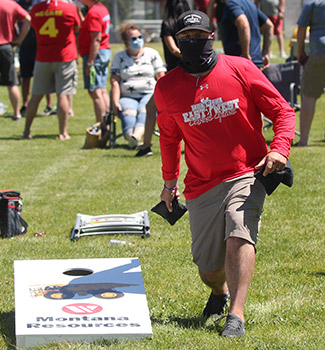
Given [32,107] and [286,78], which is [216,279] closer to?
[32,107]

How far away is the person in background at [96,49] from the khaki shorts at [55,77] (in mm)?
242

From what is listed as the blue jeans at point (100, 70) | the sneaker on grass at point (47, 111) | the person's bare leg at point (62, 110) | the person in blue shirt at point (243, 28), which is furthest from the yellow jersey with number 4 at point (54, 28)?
the sneaker on grass at point (47, 111)

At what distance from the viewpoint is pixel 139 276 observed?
4516mm

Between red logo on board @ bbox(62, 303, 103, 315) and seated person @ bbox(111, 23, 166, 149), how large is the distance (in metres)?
6.43

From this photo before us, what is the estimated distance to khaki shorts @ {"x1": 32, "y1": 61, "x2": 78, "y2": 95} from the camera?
11578 millimetres

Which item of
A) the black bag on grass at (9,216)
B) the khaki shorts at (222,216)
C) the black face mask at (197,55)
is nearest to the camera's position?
the khaki shorts at (222,216)

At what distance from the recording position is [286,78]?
39.5ft

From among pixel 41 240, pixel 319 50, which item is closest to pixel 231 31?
pixel 319 50

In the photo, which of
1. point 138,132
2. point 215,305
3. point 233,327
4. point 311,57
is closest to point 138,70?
point 138,132

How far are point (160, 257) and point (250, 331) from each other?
5.20ft

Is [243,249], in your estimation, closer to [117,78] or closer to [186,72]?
[186,72]

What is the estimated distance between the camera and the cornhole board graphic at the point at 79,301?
12.5 ft

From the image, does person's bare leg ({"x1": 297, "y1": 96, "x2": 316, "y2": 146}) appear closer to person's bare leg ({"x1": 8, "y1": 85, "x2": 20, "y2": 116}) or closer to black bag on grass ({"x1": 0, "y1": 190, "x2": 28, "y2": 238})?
black bag on grass ({"x1": 0, "y1": 190, "x2": 28, "y2": 238})

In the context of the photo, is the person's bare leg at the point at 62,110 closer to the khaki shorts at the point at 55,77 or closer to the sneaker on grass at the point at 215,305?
the khaki shorts at the point at 55,77
